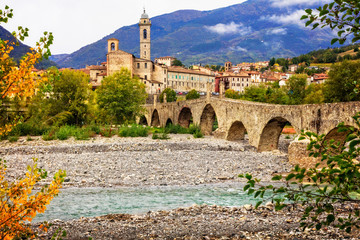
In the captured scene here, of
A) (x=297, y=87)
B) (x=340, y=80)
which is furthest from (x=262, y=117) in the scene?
(x=297, y=87)

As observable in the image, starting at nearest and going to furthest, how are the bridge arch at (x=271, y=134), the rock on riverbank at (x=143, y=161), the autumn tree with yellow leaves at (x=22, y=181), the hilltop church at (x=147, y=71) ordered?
the autumn tree with yellow leaves at (x=22, y=181) → the rock on riverbank at (x=143, y=161) → the bridge arch at (x=271, y=134) → the hilltop church at (x=147, y=71)

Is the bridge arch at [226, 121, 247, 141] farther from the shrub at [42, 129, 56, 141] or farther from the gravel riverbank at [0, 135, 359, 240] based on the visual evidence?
the shrub at [42, 129, 56, 141]

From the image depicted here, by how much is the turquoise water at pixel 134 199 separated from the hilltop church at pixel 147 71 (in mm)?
55041

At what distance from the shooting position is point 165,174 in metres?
15.3

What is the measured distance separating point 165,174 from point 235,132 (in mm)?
13465

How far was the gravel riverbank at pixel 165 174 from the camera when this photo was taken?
25.2 ft

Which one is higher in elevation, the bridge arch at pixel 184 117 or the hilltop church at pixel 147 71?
the hilltop church at pixel 147 71

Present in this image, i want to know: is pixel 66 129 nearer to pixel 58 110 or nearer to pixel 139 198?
pixel 58 110

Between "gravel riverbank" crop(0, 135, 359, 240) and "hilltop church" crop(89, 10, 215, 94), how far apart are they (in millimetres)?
45555

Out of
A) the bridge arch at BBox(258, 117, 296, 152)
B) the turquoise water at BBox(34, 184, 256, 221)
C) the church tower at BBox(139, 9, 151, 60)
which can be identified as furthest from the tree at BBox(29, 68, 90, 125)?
the church tower at BBox(139, 9, 151, 60)

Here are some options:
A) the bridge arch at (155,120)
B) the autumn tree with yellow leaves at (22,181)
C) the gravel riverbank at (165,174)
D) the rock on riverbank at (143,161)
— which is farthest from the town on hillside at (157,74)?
the autumn tree with yellow leaves at (22,181)

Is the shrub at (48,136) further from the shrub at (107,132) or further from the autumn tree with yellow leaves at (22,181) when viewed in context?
the autumn tree with yellow leaves at (22,181)

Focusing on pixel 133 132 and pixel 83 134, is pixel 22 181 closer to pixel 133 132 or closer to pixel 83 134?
pixel 83 134

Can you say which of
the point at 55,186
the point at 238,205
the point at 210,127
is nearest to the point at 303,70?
the point at 210,127
